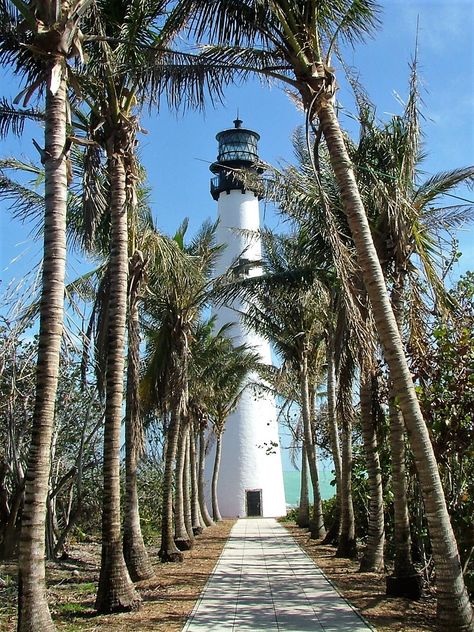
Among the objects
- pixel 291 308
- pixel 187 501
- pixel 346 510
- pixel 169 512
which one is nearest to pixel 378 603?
pixel 346 510

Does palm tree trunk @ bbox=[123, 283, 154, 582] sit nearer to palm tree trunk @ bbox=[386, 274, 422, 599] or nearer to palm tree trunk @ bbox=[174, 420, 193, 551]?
palm tree trunk @ bbox=[386, 274, 422, 599]

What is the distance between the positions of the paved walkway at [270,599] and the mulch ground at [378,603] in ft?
0.64

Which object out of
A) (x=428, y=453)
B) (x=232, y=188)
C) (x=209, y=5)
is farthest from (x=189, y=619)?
(x=232, y=188)

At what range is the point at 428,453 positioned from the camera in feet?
23.0

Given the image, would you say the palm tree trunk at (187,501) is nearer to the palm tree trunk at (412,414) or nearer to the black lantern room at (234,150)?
the palm tree trunk at (412,414)

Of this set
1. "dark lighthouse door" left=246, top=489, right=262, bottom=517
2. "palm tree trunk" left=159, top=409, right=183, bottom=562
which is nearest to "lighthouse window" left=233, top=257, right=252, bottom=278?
"palm tree trunk" left=159, top=409, right=183, bottom=562

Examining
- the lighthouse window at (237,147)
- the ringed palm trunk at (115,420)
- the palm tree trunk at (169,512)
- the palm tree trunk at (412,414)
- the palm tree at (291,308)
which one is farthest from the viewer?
the lighthouse window at (237,147)

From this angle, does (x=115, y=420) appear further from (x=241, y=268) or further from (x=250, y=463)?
(x=250, y=463)

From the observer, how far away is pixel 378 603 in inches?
349

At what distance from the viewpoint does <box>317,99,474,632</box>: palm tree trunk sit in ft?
22.0

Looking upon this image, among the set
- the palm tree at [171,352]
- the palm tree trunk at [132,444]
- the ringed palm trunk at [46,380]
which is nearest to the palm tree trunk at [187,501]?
the palm tree at [171,352]

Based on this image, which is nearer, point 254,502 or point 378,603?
point 378,603

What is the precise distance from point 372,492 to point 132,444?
450 cm

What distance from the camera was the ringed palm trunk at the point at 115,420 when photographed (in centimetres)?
845
